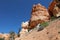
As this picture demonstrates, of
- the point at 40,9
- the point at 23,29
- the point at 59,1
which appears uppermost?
the point at 40,9

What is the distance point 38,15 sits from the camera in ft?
180

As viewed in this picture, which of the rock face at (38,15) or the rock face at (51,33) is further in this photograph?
the rock face at (38,15)

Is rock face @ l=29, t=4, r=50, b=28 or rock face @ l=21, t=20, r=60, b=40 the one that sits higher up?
rock face @ l=29, t=4, r=50, b=28

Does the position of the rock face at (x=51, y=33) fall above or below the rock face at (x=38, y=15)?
below

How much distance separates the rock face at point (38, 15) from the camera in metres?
52.7

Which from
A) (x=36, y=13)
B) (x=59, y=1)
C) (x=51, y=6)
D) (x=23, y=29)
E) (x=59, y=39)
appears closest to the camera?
(x=59, y=39)

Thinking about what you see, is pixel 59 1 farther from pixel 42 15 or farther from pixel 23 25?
pixel 23 25

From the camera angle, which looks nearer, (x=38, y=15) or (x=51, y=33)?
(x=51, y=33)

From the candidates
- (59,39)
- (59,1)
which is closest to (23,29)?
(59,1)

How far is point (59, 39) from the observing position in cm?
1803

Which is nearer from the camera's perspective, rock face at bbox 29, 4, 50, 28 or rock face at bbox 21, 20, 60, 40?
rock face at bbox 21, 20, 60, 40

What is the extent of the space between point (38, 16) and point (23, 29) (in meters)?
12.9

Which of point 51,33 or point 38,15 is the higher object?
point 38,15

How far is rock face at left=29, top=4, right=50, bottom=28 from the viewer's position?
52.7 metres
